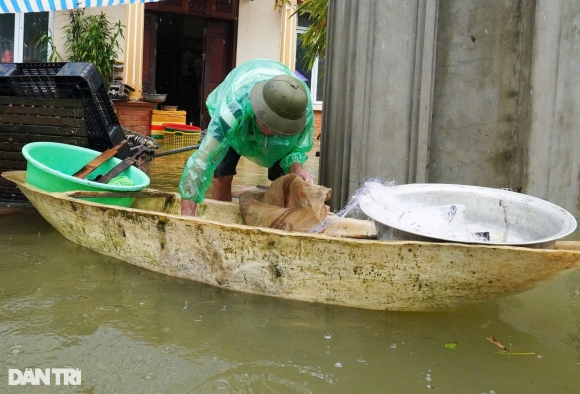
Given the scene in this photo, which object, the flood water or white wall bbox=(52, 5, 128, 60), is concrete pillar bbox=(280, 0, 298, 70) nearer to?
white wall bbox=(52, 5, 128, 60)

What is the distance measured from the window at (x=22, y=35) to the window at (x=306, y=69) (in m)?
5.64

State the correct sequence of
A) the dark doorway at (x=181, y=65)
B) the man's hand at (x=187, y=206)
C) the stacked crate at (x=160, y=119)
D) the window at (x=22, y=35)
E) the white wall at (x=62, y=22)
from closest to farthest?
1. the man's hand at (x=187, y=206)
2. the window at (x=22, y=35)
3. the white wall at (x=62, y=22)
4. the stacked crate at (x=160, y=119)
5. the dark doorway at (x=181, y=65)

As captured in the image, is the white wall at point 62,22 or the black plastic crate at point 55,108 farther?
the white wall at point 62,22

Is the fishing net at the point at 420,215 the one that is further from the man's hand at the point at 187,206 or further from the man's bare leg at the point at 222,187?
the man's bare leg at the point at 222,187

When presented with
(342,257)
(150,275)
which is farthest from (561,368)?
(150,275)

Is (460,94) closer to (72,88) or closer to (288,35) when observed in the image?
(72,88)

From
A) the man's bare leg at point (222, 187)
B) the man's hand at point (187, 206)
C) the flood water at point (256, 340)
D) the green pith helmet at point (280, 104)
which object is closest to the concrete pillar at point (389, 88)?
the man's bare leg at point (222, 187)

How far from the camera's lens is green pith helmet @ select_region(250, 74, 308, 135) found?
3390 mm

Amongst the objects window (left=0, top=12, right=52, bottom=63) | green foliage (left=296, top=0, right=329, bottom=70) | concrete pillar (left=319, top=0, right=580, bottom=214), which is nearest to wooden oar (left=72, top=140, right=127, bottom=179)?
concrete pillar (left=319, top=0, right=580, bottom=214)

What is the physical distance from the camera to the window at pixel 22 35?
10758 mm

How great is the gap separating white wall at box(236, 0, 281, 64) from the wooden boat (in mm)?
10216

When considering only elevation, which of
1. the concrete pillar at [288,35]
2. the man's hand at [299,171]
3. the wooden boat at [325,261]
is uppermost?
the concrete pillar at [288,35]

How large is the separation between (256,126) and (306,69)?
11.0m

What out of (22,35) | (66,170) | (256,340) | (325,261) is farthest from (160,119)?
(256,340)
